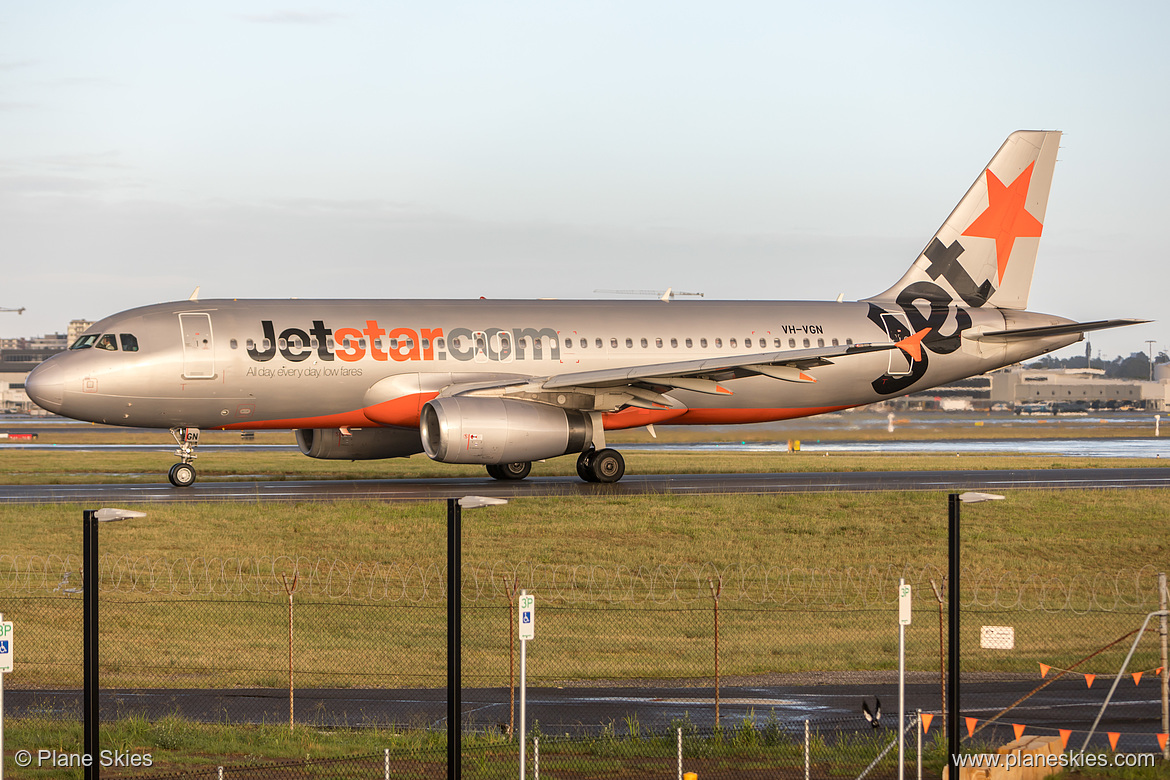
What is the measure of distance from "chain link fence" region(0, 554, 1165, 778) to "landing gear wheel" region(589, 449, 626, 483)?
693cm

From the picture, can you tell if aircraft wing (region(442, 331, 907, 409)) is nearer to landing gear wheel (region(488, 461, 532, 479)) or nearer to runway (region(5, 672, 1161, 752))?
landing gear wheel (region(488, 461, 532, 479))

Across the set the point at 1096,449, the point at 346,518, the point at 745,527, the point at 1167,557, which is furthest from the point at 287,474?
the point at 1096,449

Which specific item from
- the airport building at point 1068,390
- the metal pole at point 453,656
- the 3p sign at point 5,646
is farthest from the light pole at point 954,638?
the airport building at point 1068,390

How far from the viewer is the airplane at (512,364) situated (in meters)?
32.8

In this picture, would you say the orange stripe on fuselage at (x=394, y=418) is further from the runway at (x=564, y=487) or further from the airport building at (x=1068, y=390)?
the airport building at (x=1068, y=390)

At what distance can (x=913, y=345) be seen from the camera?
128ft

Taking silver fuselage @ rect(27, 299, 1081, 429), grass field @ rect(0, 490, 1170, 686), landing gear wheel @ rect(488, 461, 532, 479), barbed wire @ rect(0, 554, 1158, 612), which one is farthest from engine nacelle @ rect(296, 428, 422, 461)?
barbed wire @ rect(0, 554, 1158, 612)

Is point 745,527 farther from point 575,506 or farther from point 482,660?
point 482,660

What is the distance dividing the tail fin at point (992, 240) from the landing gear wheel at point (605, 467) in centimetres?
1140

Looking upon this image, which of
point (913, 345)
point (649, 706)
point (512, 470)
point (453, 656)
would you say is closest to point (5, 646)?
point (453, 656)

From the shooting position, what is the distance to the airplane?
108ft

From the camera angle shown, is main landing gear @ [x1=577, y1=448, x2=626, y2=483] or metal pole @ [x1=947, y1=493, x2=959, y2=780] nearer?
metal pole @ [x1=947, y1=493, x2=959, y2=780]

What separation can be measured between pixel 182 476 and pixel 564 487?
993cm

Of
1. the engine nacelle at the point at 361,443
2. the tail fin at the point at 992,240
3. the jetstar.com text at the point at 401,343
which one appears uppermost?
the tail fin at the point at 992,240
